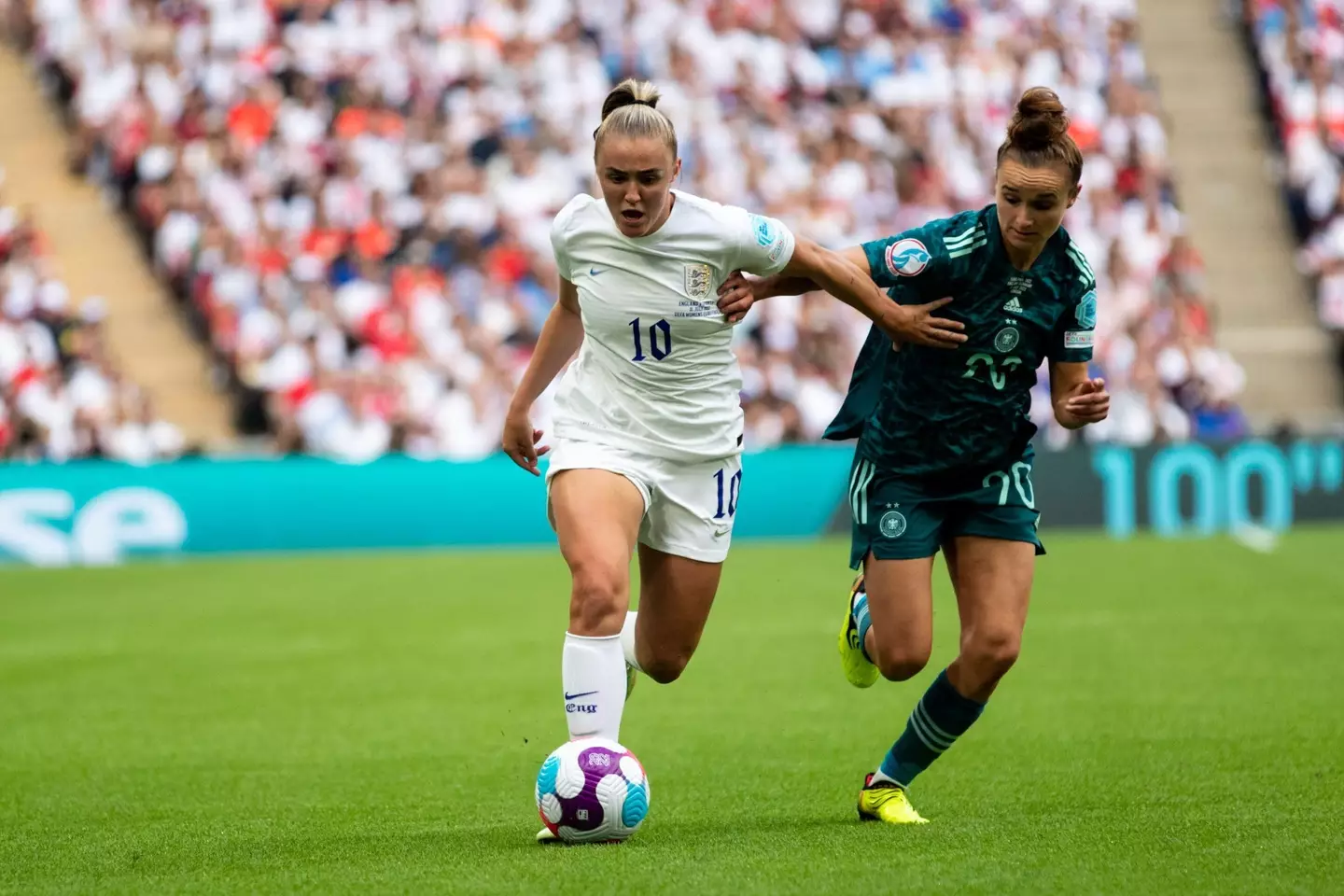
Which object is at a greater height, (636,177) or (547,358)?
(636,177)

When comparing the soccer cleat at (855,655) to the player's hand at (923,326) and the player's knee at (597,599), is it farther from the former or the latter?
the player's knee at (597,599)

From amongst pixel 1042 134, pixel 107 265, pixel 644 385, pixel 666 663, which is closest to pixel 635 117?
pixel 644 385

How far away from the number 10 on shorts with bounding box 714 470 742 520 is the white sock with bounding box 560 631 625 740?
72cm

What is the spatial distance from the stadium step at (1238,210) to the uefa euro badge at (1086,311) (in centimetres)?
1625

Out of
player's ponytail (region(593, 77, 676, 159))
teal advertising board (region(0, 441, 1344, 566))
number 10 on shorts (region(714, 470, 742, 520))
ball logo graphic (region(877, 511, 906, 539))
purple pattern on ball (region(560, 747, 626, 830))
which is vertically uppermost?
player's ponytail (region(593, 77, 676, 159))

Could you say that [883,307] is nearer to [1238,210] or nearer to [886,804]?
[886,804]

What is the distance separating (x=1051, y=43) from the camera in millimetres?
23344

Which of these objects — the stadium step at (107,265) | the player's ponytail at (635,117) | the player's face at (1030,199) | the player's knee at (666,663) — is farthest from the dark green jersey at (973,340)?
the stadium step at (107,265)

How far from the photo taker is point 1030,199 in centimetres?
571

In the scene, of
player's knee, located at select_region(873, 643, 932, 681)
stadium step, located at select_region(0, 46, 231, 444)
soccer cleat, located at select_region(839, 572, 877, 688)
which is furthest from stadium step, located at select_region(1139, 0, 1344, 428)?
player's knee, located at select_region(873, 643, 932, 681)

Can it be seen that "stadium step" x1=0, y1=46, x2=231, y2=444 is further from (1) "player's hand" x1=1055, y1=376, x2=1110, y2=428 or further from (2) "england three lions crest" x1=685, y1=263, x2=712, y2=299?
(1) "player's hand" x1=1055, y1=376, x2=1110, y2=428

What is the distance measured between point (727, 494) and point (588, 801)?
127 cm

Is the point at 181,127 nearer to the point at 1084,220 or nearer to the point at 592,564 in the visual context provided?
the point at 1084,220

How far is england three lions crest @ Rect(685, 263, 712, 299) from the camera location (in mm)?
5965
